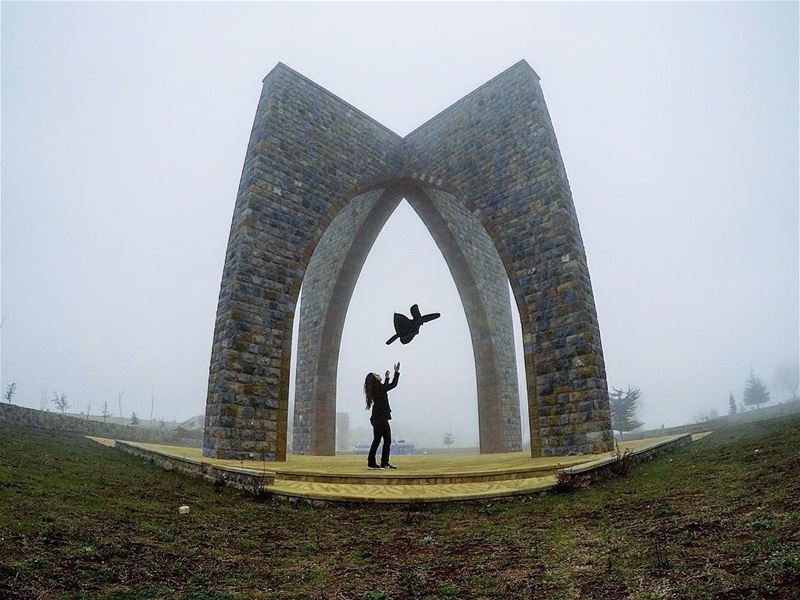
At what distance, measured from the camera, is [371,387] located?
8008mm

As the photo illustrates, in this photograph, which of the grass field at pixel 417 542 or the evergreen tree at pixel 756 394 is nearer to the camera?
the grass field at pixel 417 542

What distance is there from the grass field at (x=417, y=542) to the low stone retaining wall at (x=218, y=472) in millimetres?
252

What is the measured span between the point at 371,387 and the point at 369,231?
475 inches

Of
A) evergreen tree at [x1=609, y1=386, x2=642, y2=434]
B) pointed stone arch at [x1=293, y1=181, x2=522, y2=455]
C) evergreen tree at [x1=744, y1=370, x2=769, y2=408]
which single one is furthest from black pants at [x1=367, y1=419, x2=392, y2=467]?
evergreen tree at [x1=744, y1=370, x2=769, y2=408]

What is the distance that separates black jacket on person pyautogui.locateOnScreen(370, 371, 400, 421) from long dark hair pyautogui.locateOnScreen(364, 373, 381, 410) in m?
0.05

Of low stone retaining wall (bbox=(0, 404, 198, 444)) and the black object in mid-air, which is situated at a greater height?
the black object in mid-air

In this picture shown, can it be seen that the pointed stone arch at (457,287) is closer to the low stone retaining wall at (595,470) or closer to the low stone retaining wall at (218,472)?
the low stone retaining wall at (218,472)

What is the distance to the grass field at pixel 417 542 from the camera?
9.96ft

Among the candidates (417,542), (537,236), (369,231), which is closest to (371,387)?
(417,542)

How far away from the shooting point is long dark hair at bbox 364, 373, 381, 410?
799 cm

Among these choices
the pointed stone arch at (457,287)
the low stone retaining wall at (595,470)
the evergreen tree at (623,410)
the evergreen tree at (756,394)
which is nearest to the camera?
the low stone retaining wall at (595,470)

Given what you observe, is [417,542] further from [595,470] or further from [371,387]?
[371,387]

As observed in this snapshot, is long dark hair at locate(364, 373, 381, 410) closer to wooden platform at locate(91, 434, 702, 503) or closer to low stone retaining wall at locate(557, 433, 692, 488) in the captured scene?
wooden platform at locate(91, 434, 702, 503)

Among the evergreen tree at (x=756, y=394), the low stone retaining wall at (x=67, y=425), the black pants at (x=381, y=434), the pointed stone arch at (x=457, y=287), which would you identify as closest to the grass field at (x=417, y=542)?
the black pants at (x=381, y=434)
